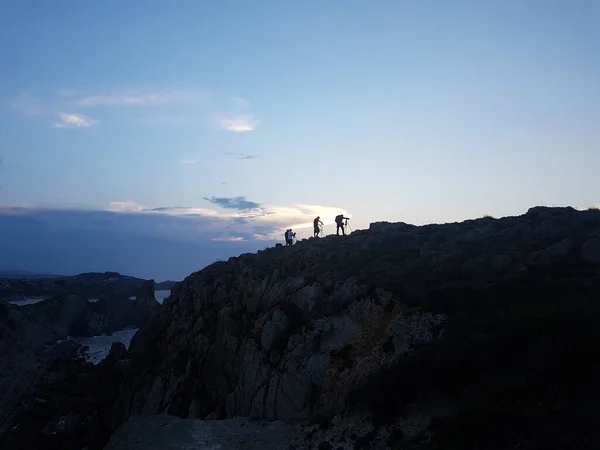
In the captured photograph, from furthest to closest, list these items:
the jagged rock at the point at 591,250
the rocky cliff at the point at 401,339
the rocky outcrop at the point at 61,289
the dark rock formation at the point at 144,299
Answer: the rocky outcrop at the point at 61,289 < the dark rock formation at the point at 144,299 < the jagged rock at the point at 591,250 < the rocky cliff at the point at 401,339

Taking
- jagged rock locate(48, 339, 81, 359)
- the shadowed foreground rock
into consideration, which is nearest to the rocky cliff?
the shadowed foreground rock

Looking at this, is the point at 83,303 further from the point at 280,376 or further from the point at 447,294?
the point at 447,294

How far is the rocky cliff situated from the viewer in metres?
16.4

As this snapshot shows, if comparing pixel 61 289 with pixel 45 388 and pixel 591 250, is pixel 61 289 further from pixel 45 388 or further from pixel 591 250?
pixel 591 250

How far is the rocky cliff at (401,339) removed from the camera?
1638cm

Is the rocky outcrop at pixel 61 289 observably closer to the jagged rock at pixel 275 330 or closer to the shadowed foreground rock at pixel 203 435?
the jagged rock at pixel 275 330

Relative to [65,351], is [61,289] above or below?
above

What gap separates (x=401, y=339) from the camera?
23406 mm

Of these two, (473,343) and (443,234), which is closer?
(473,343)

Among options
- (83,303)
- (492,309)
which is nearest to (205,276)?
(492,309)

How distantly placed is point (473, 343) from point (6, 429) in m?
42.8

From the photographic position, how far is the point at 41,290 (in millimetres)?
155750

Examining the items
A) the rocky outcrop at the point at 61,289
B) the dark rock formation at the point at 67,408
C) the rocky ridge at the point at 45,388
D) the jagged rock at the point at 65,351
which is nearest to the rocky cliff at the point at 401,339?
the dark rock formation at the point at 67,408

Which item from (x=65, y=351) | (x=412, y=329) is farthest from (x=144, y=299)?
(x=412, y=329)
